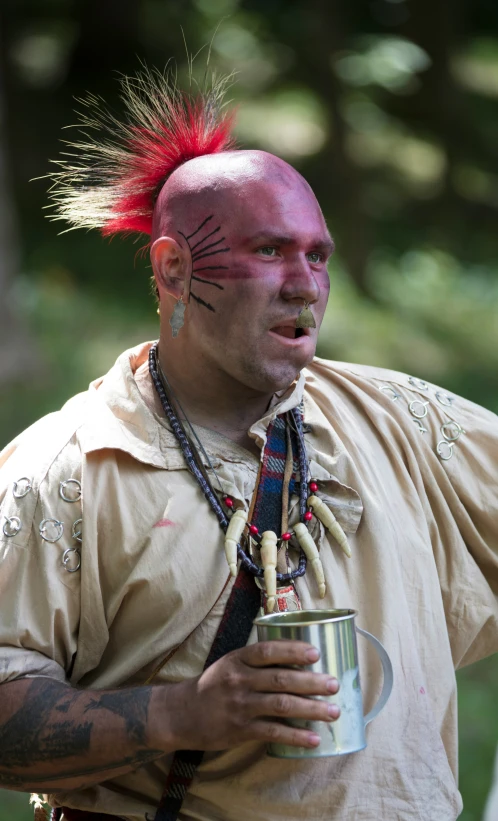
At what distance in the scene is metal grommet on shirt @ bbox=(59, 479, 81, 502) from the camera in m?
2.40

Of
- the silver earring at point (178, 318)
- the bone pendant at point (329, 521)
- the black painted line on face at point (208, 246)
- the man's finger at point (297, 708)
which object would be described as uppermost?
the black painted line on face at point (208, 246)

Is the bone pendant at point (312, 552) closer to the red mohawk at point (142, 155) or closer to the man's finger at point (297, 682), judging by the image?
the man's finger at point (297, 682)

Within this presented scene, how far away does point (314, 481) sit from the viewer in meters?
2.59

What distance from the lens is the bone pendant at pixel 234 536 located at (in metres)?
2.38

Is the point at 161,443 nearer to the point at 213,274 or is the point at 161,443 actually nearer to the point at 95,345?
the point at 213,274

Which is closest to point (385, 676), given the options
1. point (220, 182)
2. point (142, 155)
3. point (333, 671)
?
point (333, 671)

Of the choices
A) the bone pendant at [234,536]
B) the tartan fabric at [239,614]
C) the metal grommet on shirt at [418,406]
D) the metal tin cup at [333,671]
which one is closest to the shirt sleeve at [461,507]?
the metal grommet on shirt at [418,406]

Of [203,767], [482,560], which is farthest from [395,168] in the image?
[203,767]

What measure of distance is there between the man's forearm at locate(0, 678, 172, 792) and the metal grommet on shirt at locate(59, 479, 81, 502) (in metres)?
0.39

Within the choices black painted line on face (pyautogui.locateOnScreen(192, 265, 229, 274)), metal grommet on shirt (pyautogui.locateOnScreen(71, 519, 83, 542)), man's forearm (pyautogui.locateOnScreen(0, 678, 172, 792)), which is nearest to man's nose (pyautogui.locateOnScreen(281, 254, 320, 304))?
black painted line on face (pyautogui.locateOnScreen(192, 265, 229, 274))

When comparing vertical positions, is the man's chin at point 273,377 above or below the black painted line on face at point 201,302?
below

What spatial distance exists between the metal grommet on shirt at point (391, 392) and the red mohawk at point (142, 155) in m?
0.75

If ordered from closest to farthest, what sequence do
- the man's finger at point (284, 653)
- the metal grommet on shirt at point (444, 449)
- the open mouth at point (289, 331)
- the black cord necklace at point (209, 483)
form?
the man's finger at point (284, 653)
the black cord necklace at point (209, 483)
the open mouth at point (289, 331)
the metal grommet on shirt at point (444, 449)

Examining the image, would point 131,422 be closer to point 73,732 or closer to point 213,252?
point 213,252
